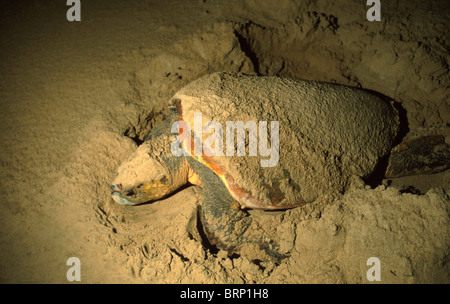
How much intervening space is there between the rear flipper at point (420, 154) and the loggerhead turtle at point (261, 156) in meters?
0.19

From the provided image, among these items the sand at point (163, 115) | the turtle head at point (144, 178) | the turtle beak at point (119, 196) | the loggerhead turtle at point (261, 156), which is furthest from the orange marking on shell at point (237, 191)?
the turtle beak at point (119, 196)

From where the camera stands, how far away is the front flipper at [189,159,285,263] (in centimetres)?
158

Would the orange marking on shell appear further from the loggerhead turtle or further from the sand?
the sand

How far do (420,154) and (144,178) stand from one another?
2.26 metres

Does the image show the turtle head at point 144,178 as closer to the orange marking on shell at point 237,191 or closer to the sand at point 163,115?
the sand at point 163,115

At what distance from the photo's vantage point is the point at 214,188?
1770 mm

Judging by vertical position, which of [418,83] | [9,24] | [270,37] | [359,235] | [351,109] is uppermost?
[9,24]

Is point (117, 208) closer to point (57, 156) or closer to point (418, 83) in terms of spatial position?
point (57, 156)

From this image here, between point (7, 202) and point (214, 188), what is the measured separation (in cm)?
155

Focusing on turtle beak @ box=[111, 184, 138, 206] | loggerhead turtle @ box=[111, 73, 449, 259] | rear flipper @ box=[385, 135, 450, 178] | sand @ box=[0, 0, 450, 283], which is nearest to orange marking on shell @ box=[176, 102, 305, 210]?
loggerhead turtle @ box=[111, 73, 449, 259]

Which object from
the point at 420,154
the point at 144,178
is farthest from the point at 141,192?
the point at 420,154

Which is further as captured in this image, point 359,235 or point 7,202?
point 7,202
